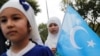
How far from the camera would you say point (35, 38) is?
2.87 m

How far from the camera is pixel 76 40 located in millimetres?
4379

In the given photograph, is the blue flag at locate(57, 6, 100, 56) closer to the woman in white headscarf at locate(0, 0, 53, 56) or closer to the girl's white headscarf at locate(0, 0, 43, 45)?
the girl's white headscarf at locate(0, 0, 43, 45)

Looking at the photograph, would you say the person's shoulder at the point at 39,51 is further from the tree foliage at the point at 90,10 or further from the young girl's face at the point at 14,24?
the tree foliage at the point at 90,10

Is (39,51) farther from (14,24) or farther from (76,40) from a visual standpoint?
(76,40)

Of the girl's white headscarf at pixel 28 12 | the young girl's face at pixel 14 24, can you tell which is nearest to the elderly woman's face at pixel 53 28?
the girl's white headscarf at pixel 28 12

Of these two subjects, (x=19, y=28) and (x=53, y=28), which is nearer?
(x=19, y=28)

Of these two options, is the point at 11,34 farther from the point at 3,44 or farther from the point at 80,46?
the point at 3,44

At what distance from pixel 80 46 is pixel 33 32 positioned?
1613 millimetres

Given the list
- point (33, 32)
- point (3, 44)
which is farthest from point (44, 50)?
point (3, 44)

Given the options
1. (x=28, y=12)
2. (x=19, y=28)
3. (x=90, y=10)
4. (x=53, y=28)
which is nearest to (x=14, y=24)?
(x=19, y=28)

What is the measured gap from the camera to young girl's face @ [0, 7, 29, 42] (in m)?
2.55

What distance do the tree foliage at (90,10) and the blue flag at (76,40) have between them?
32.6 metres

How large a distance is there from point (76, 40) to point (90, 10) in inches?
1374

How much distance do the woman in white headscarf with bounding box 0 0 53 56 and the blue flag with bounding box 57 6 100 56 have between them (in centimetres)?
158
